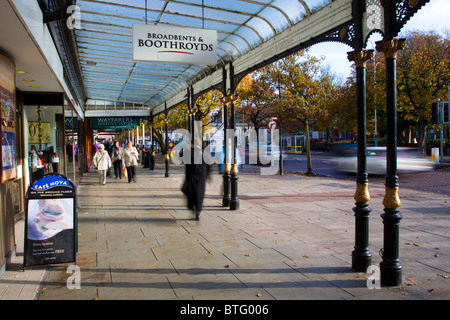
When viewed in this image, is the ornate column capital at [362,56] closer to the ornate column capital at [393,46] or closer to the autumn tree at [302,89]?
the ornate column capital at [393,46]

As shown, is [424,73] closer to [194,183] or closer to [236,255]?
[194,183]

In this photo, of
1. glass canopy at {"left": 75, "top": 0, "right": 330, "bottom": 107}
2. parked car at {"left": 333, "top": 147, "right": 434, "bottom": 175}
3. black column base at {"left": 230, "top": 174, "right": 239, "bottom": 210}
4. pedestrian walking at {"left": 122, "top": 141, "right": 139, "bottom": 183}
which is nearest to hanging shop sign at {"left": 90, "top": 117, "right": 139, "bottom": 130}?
pedestrian walking at {"left": 122, "top": 141, "right": 139, "bottom": 183}

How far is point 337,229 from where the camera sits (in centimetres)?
704

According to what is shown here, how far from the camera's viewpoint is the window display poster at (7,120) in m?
4.70

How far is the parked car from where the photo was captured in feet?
56.7

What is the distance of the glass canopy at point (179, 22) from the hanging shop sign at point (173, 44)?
0.64 metres

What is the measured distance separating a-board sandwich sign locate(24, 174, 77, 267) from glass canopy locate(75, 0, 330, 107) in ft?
12.6

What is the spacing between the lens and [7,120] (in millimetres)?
4879

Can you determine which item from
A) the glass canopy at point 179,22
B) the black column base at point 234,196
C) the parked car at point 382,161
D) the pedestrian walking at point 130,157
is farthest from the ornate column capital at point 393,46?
the parked car at point 382,161

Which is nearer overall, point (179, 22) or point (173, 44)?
point (173, 44)

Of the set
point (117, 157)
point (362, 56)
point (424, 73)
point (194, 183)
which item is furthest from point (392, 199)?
point (424, 73)

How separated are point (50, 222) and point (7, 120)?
155 centimetres
